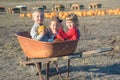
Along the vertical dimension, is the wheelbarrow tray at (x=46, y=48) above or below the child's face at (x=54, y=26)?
below

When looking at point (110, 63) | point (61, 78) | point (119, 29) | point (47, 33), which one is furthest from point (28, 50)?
point (119, 29)

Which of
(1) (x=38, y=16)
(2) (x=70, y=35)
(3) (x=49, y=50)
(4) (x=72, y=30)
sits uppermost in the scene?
(1) (x=38, y=16)

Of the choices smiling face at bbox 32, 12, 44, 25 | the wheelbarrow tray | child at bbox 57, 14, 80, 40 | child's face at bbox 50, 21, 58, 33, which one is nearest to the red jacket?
child at bbox 57, 14, 80, 40

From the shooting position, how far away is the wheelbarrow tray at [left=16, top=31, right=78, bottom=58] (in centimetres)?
691

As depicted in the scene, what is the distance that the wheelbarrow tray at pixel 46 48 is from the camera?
6.91 meters

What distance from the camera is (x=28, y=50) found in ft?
24.0

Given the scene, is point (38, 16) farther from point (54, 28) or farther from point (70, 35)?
point (70, 35)

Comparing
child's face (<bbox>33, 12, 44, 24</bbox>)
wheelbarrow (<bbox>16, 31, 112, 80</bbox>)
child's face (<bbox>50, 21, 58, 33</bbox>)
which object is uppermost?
child's face (<bbox>33, 12, 44, 24</bbox>)

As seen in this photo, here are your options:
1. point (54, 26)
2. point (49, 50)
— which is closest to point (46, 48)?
point (49, 50)

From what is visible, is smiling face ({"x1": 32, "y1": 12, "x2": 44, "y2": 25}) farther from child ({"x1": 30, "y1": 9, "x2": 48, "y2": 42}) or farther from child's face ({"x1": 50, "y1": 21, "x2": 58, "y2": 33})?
child's face ({"x1": 50, "y1": 21, "x2": 58, "y2": 33})

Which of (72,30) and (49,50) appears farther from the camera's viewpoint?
(72,30)

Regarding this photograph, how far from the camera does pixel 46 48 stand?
693 centimetres

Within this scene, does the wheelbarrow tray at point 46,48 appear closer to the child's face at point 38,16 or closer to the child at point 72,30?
the child at point 72,30

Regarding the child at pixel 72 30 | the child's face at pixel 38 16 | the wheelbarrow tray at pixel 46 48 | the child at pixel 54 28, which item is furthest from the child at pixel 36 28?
the child at pixel 72 30
